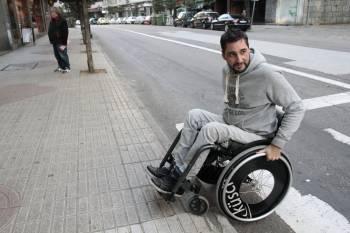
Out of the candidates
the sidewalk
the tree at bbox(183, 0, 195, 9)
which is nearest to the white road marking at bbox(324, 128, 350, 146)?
the sidewalk

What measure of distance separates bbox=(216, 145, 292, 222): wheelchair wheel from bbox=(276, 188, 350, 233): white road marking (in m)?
0.19

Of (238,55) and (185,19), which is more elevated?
(238,55)

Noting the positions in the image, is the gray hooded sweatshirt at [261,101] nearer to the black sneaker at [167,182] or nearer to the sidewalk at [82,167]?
the black sneaker at [167,182]

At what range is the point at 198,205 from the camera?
319cm

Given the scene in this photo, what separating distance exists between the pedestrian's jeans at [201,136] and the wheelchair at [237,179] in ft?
0.17

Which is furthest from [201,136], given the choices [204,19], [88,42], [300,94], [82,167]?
[204,19]

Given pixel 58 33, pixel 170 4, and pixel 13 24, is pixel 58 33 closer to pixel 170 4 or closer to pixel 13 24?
pixel 13 24

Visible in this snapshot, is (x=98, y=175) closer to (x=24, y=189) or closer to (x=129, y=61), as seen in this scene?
(x=24, y=189)

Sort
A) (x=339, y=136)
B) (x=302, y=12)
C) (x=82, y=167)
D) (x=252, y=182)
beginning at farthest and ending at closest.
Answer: (x=302, y=12), (x=339, y=136), (x=82, y=167), (x=252, y=182)

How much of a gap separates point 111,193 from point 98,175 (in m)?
0.44

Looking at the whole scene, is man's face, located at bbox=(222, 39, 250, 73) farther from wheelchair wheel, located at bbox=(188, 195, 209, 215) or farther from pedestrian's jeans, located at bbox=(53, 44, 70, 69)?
pedestrian's jeans, located at bbox=(53, 44, 70, 69)

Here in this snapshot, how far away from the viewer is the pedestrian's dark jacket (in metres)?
10.7

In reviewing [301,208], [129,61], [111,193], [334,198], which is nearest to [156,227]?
[111,193]

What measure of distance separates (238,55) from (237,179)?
101cm
